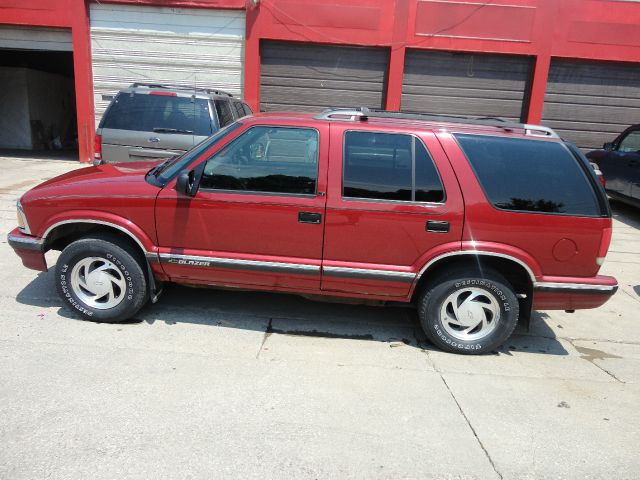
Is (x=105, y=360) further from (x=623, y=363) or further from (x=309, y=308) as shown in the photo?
(x=623, y=363)

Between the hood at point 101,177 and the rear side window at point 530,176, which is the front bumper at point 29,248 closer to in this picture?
the hood at point 101,177

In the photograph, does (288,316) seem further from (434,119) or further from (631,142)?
(631,142)

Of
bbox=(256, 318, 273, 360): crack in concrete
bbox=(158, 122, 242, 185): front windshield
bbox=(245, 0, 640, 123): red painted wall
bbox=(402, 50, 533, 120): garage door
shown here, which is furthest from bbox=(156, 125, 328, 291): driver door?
bbox=(402, 50, 533, 120): garage door

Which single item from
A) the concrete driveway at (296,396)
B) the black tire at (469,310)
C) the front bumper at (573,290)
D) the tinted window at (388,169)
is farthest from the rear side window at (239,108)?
the front bumper at (573,290)

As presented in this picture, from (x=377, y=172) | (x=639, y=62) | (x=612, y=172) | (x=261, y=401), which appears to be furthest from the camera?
(x=639, y=62)

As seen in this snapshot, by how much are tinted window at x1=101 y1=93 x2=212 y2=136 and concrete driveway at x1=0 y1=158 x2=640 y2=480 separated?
294cm

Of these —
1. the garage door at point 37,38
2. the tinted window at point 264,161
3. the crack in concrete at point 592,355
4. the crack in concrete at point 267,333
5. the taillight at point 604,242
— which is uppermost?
the garage door at point 37,38

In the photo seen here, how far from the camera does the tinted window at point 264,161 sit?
377 cm

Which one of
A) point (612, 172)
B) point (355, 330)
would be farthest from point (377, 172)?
point (612, 172)

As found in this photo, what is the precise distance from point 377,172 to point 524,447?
7.02ft

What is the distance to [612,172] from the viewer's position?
9.94 m

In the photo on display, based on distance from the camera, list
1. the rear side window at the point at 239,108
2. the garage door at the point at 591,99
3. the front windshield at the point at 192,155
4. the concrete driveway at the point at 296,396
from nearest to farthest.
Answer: the concrete driveway at the point at 296,396, the front windshield at the point at 192,155, the rear side window at the point at 239,108, the garage door at the point at 591,99

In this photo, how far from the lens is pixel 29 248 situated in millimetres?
3998

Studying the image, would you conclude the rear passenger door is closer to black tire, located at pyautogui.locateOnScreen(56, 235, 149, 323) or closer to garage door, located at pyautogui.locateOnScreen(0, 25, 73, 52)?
black tire, located at pyautogui.locateOnScreen(56, 235, 149, 323)
